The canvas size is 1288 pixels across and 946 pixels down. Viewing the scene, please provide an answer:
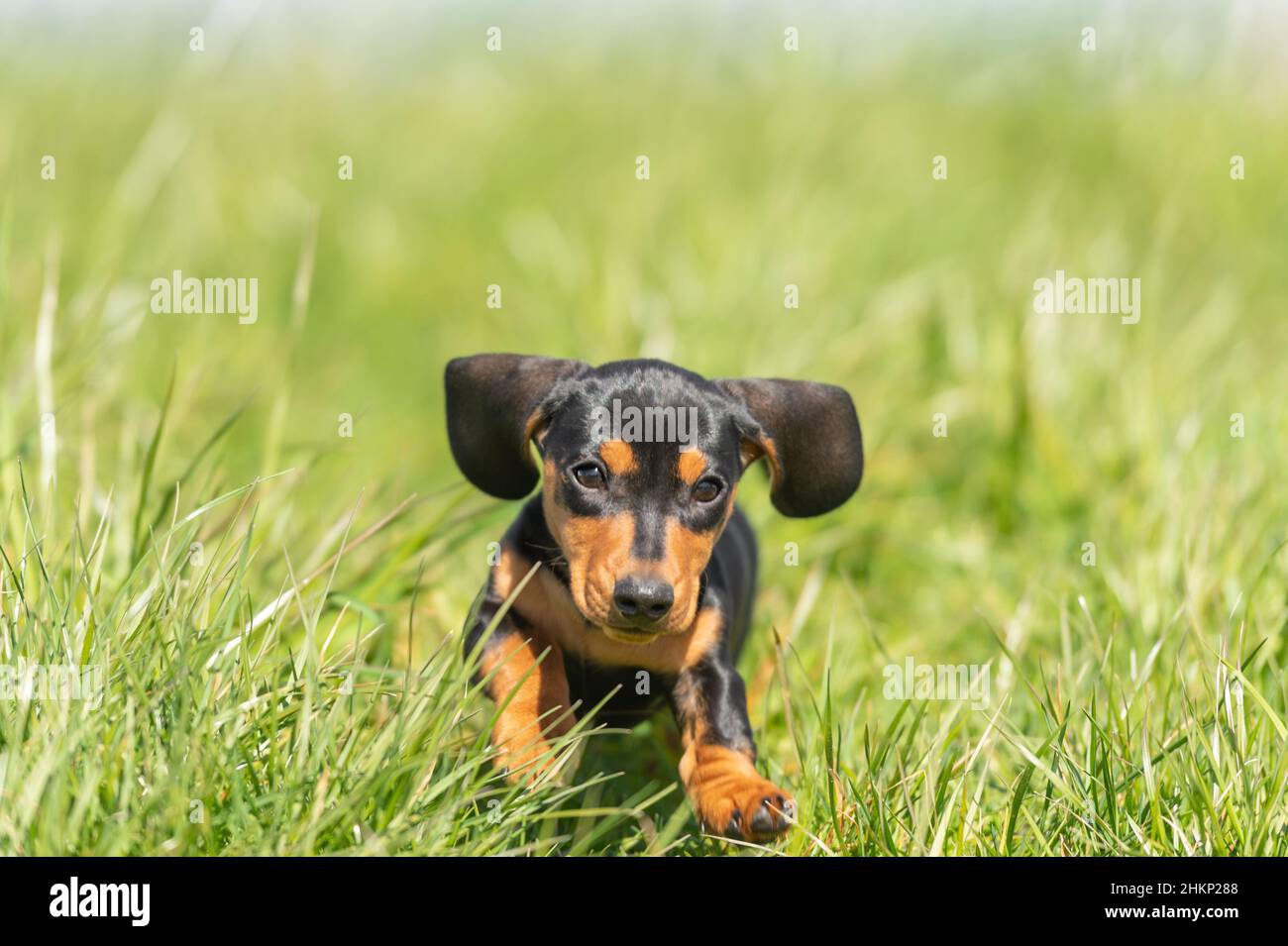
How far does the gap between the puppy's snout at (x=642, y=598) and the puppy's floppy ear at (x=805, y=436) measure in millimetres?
572

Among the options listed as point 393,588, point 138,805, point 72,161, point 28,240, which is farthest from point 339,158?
point 138,805

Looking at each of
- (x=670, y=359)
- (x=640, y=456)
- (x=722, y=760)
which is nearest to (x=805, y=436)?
(x=640, y=456)

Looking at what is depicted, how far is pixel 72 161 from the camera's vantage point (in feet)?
28.6

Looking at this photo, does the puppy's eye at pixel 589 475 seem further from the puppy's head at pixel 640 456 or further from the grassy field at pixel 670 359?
the grassy field at pixel 670 359

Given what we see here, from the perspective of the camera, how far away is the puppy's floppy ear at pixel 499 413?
10.1 ft

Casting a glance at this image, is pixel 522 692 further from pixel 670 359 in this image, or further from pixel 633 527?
Answer: pixel 670 359

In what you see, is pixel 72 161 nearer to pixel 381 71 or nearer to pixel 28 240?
pixel 28 240

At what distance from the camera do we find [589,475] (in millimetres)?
2877

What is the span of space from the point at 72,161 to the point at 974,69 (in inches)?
222

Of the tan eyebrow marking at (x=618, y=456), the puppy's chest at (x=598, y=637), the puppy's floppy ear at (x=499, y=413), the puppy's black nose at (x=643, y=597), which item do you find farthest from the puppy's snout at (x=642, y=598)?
the puppy's floppy ear at (x=499, y=413)

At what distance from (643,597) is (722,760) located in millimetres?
457

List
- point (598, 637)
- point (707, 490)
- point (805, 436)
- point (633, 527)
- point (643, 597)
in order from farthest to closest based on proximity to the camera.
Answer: point (805, 436) < point (598, 637) < point (707, 490) < point (633, 527) < point (643, 597)

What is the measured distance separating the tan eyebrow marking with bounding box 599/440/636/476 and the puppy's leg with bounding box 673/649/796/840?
48cm

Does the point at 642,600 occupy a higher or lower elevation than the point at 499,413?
lower
